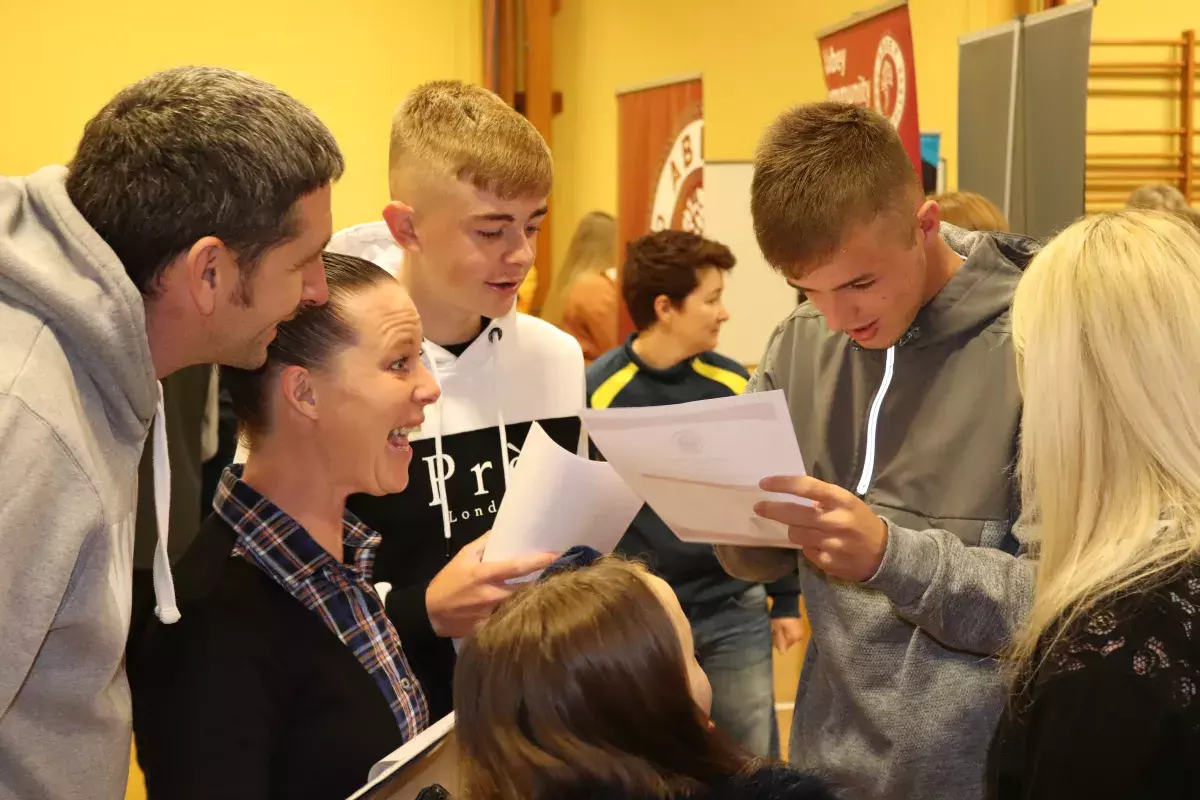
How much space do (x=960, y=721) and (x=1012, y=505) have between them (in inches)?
13.3

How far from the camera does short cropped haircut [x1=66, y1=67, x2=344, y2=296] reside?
4.33 ft

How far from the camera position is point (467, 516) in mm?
2123

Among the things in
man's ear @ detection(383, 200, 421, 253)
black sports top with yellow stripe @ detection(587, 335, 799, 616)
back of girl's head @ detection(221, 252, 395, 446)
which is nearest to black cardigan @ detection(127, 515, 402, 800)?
back of girl's head @ detection(221, 252, 395, 446)

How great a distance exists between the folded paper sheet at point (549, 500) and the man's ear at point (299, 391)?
0.32 m

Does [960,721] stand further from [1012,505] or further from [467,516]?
[467,516]

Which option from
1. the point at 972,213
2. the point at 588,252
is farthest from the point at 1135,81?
the point at 972,213

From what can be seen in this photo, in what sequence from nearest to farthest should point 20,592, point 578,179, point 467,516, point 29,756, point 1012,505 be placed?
point 20,592 < point 29,756 < point 1012,505 < point 467,516 < point 578,179

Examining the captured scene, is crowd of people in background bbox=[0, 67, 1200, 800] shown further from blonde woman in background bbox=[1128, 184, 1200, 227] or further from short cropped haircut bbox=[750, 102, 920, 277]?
blonde woman in background bbox=[1128, 184, 1200, 227]

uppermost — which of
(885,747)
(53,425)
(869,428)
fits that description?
(53,425)

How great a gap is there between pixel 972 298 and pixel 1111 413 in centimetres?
49

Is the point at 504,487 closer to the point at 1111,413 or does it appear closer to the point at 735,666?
the point at 1111,413

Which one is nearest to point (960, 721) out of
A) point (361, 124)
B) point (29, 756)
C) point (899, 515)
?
point (899, 515)

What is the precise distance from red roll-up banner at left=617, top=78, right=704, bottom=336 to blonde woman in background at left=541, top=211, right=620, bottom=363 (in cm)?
29

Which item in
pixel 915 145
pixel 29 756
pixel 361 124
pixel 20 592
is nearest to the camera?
pixel 20 592
